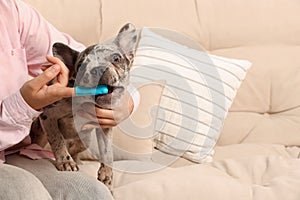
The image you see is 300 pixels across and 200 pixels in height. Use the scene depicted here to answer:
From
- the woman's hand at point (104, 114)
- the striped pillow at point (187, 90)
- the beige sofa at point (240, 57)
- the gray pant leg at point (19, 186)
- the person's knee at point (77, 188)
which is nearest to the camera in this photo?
the gray pant leg at point (19, 186)

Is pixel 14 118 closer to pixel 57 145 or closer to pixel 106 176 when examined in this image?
pixel 57 145

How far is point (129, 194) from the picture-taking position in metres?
1.40

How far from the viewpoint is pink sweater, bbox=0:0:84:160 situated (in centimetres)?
126

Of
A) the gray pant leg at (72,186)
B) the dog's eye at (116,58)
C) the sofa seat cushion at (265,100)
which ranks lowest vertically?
the sofa seat cushion at (265,100)

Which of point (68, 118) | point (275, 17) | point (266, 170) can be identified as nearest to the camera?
point (68, 118)

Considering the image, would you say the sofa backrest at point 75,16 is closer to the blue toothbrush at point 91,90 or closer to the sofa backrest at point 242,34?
the sofa backrest at point 242,34

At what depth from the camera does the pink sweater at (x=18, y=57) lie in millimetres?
1256

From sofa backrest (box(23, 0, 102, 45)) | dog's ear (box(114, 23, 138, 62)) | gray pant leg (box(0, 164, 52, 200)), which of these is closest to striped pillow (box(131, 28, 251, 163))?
sofa backrest (box(23, 0, 102, 45))

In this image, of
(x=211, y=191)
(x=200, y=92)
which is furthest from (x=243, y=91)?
(x=211, y=191)

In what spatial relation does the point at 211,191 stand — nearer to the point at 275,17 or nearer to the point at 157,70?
the point at 157,70

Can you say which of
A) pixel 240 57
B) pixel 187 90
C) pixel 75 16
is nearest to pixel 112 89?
pixel 187 90

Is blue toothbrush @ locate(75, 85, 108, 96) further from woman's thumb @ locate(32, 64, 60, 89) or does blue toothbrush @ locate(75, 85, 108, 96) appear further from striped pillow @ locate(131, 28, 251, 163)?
striped pillow @ locate(131, 28, 251, 163)

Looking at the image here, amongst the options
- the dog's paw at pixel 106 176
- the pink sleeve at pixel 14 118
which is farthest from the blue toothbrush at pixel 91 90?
the dog's paw at pixel 106 176

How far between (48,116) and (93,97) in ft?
0.50
